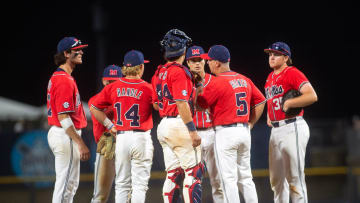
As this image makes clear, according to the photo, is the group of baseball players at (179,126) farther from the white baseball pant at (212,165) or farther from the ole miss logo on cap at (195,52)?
the ole miss logo on cap at (195,52)

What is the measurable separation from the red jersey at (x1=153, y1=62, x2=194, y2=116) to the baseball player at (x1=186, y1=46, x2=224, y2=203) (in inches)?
24.7

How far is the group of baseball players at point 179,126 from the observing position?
4707 millimetres

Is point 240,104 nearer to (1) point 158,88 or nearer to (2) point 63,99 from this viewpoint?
(1) point 158,88

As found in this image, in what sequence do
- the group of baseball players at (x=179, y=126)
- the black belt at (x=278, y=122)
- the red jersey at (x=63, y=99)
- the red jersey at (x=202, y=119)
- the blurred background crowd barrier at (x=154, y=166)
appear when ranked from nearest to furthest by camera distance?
the group of baseball players at (x=179, y=126), the red jersey at (x=63, y=99), the black belt at (x=278, y=122), the red jersey at (x=202, y=119), the blurred background crowd barrier at (x=154, y=166)

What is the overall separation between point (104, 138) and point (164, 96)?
128 cm

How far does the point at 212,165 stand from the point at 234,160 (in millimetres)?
447

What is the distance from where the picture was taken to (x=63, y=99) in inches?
190

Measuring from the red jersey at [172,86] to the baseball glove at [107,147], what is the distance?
1045 millimetres

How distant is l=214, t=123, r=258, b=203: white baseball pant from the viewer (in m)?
4.90

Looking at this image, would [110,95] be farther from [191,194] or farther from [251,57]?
[251,57]

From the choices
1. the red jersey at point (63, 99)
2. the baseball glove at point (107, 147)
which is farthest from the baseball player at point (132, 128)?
the red jersey at point (63, 99)

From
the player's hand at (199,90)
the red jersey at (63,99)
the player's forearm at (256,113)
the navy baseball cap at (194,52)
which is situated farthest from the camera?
the navy baseball cap at (194,52)

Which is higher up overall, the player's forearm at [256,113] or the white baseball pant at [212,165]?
the player's forearm at [256,113]

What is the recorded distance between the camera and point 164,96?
479cm
